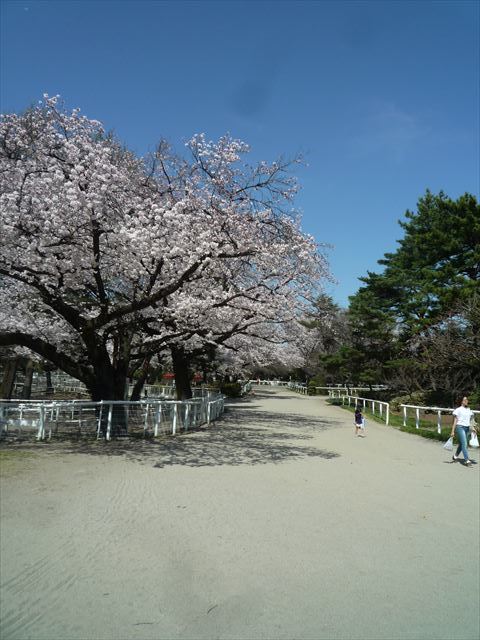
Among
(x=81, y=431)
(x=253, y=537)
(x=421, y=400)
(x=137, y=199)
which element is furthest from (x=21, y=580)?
(x=421, y=400)

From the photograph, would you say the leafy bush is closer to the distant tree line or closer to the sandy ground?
the distant tree line

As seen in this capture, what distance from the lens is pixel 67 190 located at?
1031 centimetres

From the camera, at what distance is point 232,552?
16.5 feet

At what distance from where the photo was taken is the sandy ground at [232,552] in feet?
12.0

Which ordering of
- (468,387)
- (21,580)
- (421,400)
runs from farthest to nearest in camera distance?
(421,400), (468,387), (21,580)

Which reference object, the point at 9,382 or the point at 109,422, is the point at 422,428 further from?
the point at 9,382

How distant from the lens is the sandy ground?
144 inches

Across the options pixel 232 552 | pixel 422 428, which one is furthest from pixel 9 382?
pixel 232 552

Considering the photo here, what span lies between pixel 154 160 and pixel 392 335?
21619 millimetres

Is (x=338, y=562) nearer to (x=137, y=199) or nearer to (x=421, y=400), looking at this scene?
(x=137, y=199)

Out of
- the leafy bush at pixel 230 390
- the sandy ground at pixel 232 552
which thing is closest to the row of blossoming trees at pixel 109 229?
the sandy ground at pixel 232 552

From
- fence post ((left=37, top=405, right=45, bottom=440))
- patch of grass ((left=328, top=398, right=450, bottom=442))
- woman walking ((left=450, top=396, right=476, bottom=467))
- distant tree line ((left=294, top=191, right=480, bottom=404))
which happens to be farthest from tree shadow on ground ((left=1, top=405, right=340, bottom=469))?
distant tree line ((left=294, top=191, right=480, bottom=404))

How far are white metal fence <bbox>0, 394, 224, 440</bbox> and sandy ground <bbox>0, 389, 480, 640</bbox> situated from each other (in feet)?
7.32

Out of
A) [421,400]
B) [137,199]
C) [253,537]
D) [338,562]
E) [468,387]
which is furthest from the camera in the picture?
[421,400]
